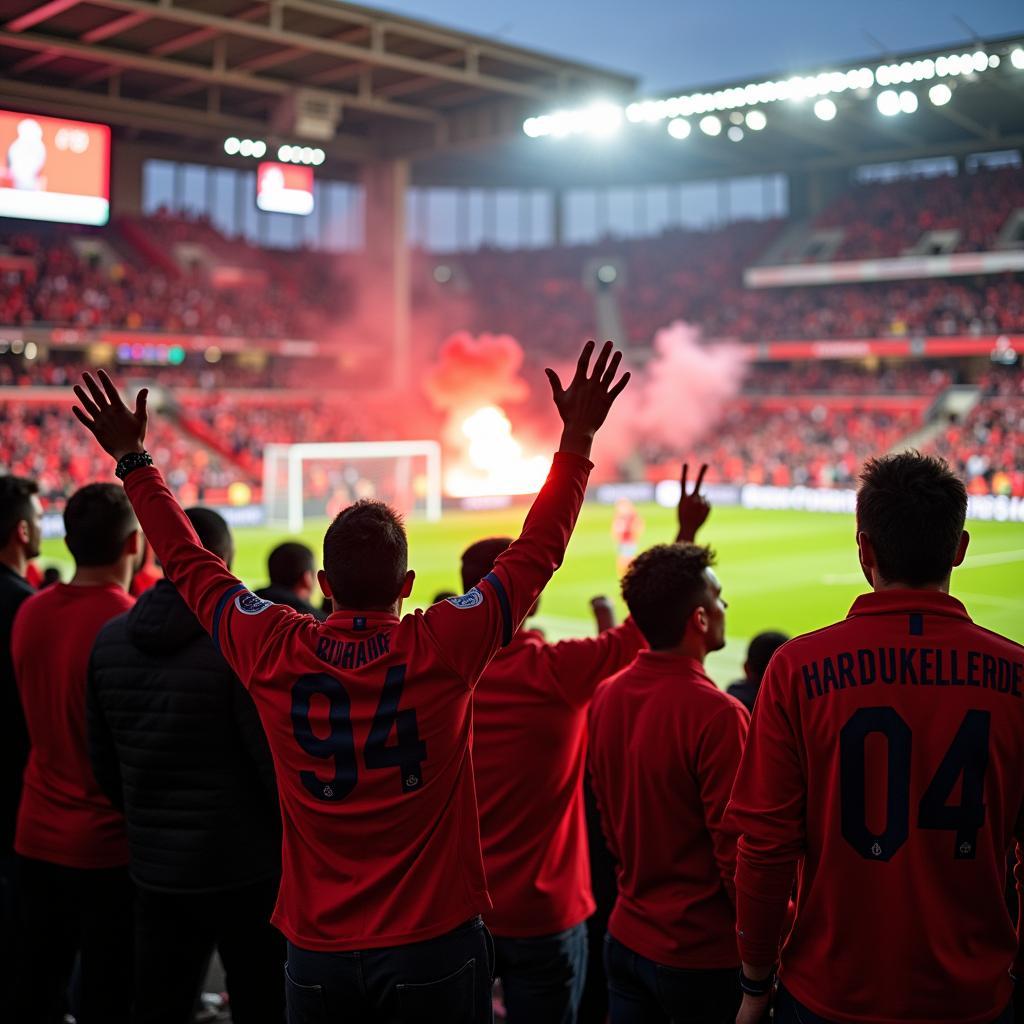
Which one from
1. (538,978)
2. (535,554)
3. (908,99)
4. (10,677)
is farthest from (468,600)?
(908,99)

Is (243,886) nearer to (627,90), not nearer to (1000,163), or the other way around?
(627,90)

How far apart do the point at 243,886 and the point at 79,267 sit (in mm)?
40354

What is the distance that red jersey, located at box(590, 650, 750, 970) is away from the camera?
3.15 metres

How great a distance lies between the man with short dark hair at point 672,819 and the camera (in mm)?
3170

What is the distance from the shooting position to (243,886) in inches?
141

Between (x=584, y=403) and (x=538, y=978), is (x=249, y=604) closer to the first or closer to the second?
(x=584, y=403)

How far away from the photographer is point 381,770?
279 cm

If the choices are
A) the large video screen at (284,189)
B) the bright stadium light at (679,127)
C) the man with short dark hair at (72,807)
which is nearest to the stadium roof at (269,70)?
the bright stadium light at (679,127)

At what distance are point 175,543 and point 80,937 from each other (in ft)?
6.46

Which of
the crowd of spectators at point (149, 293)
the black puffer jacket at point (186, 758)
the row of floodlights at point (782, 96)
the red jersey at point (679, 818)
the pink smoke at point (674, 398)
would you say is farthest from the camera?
the pink smoke at point (674, 398)

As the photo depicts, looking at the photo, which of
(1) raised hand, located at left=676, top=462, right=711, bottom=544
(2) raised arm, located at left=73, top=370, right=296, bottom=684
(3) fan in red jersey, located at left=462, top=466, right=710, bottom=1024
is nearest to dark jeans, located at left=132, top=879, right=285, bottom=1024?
(3) fan in red jersey, located at left=462, top=466, right=710, bottom=1024

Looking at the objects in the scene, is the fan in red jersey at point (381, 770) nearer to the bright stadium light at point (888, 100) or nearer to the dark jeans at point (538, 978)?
the dark jeans at point (538, 978)

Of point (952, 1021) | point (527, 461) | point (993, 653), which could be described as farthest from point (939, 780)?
point (527, 461)

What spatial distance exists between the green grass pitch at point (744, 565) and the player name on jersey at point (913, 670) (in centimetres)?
546
